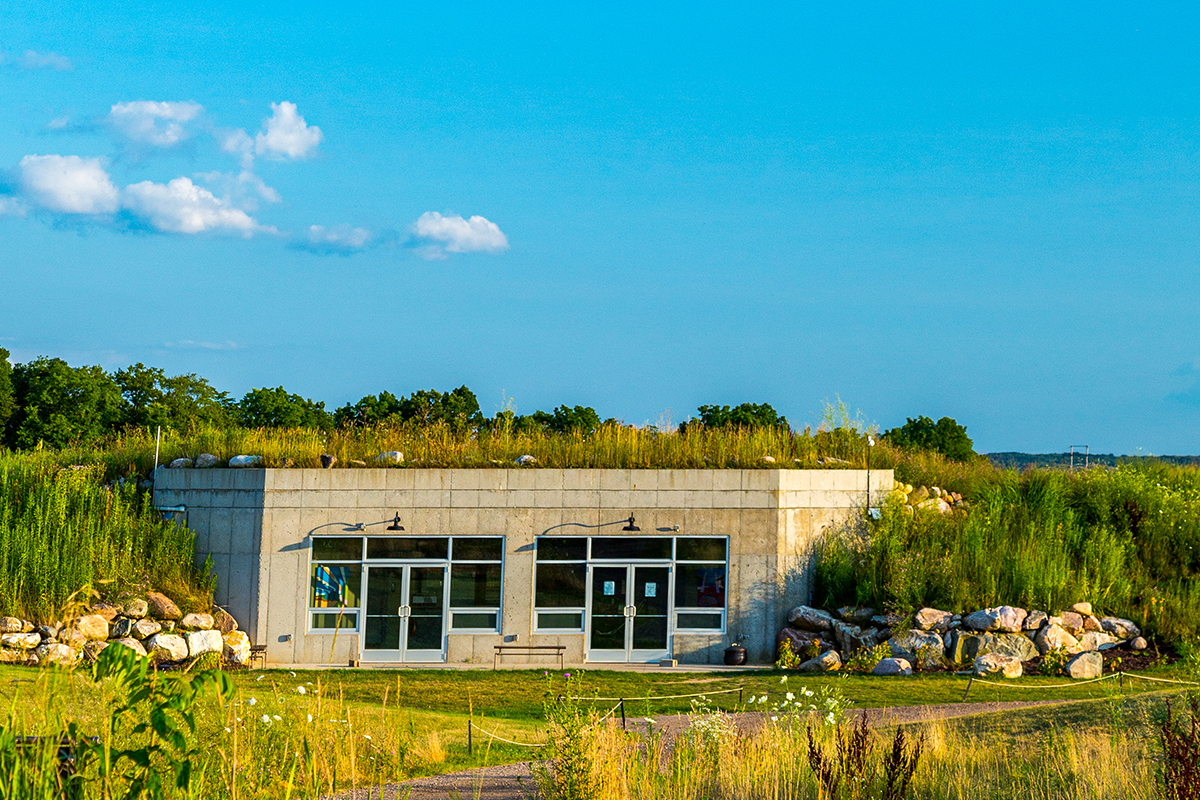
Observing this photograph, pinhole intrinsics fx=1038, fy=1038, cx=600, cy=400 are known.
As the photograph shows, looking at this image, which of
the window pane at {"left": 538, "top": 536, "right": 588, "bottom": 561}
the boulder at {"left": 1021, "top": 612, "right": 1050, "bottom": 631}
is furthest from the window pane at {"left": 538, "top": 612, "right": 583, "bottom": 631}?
the boulder at {"left": 1021, "top": 612, "right": 1050, "bottom": 631}

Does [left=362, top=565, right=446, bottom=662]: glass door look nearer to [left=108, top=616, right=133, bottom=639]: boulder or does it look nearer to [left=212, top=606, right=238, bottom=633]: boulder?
[left=212, top=606, right=238, bottom=633]: boulder

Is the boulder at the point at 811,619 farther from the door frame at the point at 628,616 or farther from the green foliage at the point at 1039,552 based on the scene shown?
the door frame at the point at 628,616

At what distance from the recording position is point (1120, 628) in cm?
2073

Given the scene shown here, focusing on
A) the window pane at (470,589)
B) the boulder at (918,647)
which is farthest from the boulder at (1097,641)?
the window pane at (470,589)

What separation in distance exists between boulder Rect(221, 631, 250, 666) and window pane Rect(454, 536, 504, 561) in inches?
183

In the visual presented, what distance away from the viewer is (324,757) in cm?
821

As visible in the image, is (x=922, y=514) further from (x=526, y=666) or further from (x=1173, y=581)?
(x=526, y=666)

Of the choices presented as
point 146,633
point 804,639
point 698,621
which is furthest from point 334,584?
point 804,639

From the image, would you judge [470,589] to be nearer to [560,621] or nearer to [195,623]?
[560,621]

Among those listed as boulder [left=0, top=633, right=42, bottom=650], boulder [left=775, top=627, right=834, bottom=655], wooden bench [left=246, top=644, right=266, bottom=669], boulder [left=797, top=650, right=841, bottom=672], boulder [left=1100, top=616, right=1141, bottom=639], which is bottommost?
wooden bench [left=246, top=644, right=266, bottom=669]

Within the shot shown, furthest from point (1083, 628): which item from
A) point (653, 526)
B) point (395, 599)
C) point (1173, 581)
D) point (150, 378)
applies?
point (150, 378)

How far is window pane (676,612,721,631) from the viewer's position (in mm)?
22594

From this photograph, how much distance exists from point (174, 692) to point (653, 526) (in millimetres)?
17753

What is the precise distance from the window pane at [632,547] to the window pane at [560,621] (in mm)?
1391
